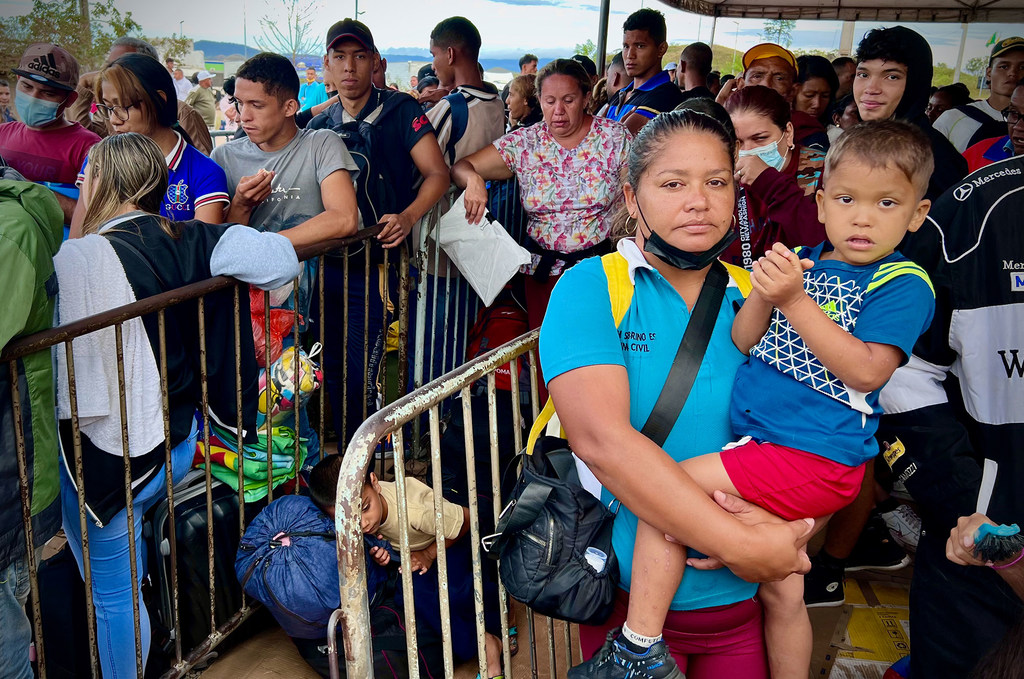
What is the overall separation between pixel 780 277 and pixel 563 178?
2.40m

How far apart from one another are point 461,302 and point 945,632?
2907 millimetres

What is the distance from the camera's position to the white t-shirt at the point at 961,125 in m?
4.68

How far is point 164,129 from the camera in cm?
345

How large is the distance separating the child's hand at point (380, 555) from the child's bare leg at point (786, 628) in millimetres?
→ 1580

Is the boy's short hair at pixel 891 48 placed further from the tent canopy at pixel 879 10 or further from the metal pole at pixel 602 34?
the tent canopy at pixel 879 10

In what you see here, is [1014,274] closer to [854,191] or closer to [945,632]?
[854,191]

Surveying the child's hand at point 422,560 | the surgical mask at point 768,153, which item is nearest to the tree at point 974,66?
the surgical mask at point 768,153

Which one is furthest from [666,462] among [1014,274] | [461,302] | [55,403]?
[461,302]

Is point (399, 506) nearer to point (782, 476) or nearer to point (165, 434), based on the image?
point (782, 476)

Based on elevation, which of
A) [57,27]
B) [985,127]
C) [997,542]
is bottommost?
[997,542]

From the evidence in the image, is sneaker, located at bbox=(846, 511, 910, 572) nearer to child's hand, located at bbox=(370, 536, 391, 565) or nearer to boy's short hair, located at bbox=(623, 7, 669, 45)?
child's hand, located at bbox=(370, 536, 391, 565)

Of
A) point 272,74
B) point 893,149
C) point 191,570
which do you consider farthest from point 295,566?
point 893,149

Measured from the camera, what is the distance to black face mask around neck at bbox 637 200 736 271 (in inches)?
65.6

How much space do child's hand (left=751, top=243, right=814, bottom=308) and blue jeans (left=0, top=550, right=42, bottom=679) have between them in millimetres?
2162
